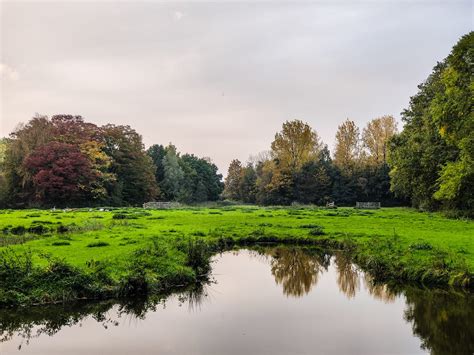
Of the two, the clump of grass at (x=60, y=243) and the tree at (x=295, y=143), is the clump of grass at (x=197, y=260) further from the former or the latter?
the tree at (x=295, y=143)

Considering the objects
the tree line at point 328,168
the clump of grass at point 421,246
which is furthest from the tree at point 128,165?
the clump of grass at point 421,246

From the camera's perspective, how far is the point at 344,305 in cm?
1594

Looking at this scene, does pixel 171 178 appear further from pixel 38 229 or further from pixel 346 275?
pixel 346 275

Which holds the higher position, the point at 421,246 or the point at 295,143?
the point at 295,143

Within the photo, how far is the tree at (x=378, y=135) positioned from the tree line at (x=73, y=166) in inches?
1706

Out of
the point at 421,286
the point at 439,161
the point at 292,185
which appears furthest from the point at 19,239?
the point at 292,185

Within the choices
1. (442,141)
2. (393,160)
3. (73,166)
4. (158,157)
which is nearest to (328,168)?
(393,160)

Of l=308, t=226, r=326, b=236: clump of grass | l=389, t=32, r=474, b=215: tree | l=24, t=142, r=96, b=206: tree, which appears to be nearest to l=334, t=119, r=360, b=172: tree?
l=389, t=32, r=474, b=215: tree

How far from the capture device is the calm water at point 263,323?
11.6 meters

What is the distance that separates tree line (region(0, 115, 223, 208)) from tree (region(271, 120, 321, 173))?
1003 inches

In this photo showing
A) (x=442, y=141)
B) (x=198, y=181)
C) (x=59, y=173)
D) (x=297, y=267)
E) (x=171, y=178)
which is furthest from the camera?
(x=198, y=181)

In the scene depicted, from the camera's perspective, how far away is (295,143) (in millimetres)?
85688

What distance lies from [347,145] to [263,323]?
Result: 7913 cm

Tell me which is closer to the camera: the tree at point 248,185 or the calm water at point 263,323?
the calm water at point 263,323
